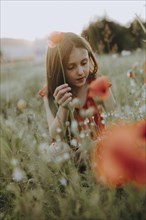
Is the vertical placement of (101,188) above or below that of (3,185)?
above

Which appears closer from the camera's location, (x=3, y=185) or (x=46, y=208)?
(x=46, y=208)

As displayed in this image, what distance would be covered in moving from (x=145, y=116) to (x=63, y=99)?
0.47 m

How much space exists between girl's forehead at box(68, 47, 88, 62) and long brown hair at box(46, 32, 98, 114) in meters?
0.02

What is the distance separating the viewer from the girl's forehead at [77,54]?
2387 mm

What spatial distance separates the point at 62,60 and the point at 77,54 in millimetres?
106

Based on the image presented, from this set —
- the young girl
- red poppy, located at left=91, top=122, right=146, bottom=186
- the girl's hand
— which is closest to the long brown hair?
the young girl

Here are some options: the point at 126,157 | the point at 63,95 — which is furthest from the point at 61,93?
the point at 126,157

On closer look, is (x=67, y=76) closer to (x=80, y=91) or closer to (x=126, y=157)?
(x=80, y=91)

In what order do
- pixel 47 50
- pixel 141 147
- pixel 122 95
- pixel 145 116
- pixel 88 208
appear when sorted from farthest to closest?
pixel 122 95 → pixel 47 50 → pixel 145 116 → pixel 141 147 → pixel 88 208

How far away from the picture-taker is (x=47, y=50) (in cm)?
268

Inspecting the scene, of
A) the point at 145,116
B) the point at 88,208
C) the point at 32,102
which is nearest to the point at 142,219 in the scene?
the point at 88,208

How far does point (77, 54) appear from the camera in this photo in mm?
2396

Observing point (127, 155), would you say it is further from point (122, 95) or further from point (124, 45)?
point (124, 45)

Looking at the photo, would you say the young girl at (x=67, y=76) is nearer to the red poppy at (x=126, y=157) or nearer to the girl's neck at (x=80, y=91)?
the girl's neck at (x=80, y=91)
